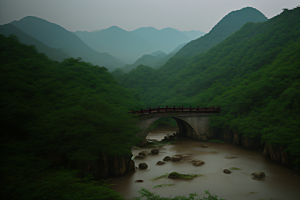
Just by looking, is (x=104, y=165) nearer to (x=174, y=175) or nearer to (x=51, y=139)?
(x=51, y=139)

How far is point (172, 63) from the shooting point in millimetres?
75812

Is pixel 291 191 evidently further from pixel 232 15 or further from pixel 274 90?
pixel 232 15

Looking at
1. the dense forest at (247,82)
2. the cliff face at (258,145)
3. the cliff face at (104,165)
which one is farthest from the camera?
the dense forest at (247,82)

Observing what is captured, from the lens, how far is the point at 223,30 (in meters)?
96.1

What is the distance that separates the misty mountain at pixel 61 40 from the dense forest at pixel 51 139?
9534 centimetres

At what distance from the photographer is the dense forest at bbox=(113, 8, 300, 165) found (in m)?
23.0

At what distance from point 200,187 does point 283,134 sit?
986 centimetres

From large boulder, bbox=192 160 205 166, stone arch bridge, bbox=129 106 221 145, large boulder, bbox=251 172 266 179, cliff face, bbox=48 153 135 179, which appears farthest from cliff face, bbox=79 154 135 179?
stone arch bridge, bbox=129 106 221 145

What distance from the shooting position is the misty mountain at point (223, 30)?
8982 cm

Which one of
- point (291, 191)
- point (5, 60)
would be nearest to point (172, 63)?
point (5, 60)

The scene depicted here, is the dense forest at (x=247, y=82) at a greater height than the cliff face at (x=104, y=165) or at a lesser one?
greater

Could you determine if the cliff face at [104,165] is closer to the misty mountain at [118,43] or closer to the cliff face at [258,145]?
the cliff face at [258,145]

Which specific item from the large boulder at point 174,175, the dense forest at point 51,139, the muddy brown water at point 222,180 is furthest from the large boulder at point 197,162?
the dense forest at point 51,139

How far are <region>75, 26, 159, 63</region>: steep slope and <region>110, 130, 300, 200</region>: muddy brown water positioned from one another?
14938cm
